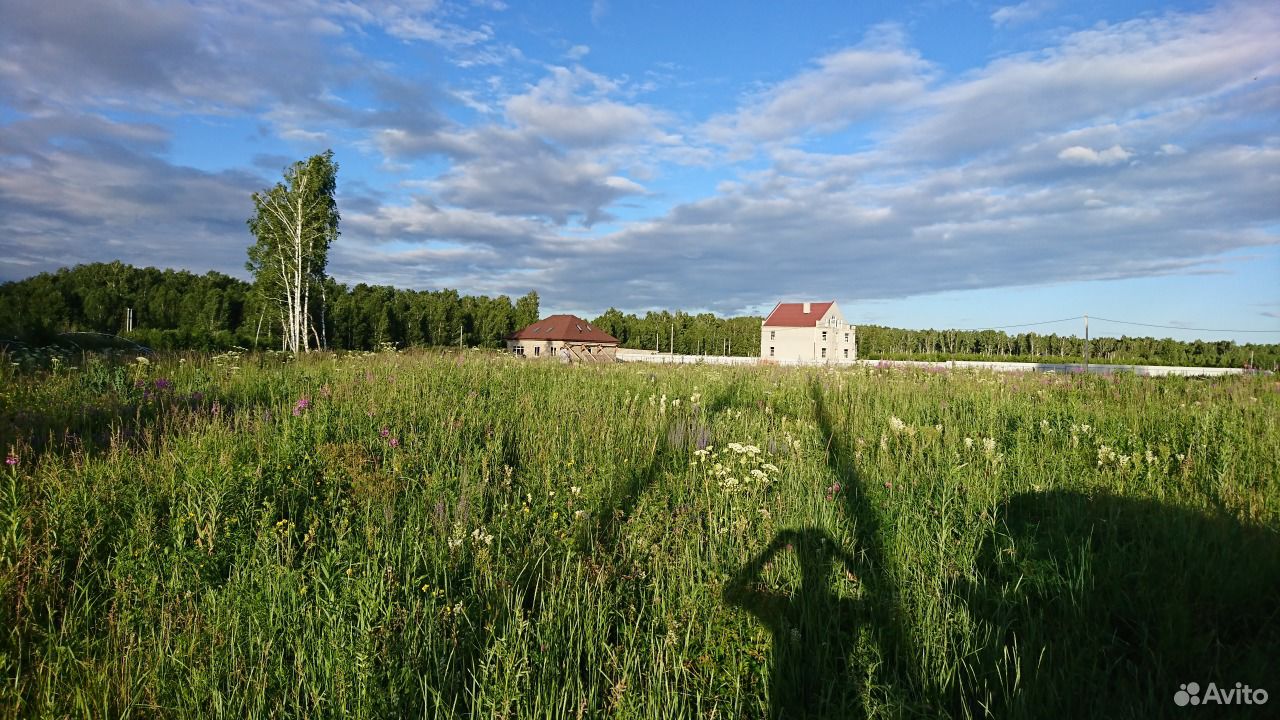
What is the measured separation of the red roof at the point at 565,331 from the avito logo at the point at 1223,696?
66939mm

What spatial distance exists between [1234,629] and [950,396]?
610cm

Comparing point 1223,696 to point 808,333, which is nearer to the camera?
point 1223,696

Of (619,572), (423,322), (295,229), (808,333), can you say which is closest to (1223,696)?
(619,572)

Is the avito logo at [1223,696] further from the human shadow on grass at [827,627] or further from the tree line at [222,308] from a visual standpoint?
the tree line at [222,308]

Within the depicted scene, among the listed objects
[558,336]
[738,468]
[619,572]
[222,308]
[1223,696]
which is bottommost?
[1223,696]

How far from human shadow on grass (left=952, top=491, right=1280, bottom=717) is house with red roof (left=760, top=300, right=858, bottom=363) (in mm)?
60117

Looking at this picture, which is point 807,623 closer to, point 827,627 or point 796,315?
point 827,627

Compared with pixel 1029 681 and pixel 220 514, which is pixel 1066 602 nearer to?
pixel 1029 681

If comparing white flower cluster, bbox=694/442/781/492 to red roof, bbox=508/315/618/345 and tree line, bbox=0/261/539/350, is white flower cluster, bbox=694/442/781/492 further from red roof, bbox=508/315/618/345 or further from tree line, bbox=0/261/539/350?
red roof, bbox=508/315/618/345

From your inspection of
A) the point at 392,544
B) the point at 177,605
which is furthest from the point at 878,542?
the point at 177,605

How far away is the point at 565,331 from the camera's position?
69.4m

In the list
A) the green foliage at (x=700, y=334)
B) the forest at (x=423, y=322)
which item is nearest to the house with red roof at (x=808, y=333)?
the forest at (x=423, y=322)

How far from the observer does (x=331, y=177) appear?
29062 mm

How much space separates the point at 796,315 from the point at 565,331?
28159 millimetres
